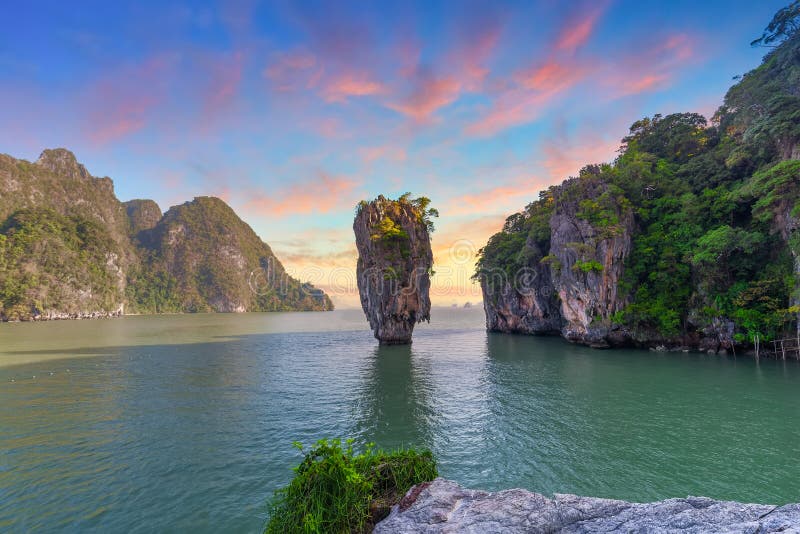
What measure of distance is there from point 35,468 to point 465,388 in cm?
2020

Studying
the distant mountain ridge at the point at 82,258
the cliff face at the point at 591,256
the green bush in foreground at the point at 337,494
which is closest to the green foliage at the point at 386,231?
the cliff face at the point at 591,256

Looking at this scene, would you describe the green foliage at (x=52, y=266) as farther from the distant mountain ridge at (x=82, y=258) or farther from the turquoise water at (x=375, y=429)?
the turquoise water at (x=375, y=429)

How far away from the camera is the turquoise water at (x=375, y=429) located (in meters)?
9.59

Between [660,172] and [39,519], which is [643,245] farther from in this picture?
[39,519]

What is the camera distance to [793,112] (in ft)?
81.7

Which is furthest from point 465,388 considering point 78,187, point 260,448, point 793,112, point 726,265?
point 78,187

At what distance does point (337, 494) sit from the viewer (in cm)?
565

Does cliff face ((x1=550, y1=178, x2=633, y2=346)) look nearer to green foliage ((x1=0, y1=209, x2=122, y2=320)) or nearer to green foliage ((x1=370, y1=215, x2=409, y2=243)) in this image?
green foliage ((x1=370, y1=215, x2=409, y2=243))

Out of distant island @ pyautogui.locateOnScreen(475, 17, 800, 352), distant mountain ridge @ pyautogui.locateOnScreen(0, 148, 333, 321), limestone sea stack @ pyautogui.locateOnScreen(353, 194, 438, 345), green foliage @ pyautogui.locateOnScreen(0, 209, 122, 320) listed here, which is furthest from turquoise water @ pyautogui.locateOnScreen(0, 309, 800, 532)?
distant mountain ridge @ pyautogui.locateOnScreen(0, 148, 333, 321)

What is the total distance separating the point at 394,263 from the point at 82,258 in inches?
5671

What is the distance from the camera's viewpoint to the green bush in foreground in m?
5.43

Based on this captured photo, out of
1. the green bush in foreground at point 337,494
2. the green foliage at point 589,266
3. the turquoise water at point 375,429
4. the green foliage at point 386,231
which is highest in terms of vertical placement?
the green foliage at point 386,231

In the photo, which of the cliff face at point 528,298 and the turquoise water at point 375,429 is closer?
the turquoise water at point 375,429

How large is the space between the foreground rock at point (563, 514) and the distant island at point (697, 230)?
1224 inches
